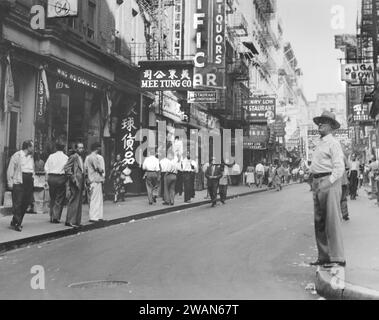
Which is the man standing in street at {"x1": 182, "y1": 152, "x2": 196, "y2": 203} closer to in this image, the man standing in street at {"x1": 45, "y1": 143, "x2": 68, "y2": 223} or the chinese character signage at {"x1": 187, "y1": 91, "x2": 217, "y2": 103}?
Answer: the chinese character signage at {"x1": 187, "y1": 91, "x2": 217, "y2": 103}

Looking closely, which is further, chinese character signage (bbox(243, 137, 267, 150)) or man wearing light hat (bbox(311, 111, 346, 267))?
chinese character signage (bbox(243, 137, 267, 150))

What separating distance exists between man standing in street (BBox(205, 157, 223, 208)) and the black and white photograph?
7 cm

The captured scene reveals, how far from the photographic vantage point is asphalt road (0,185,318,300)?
6254mm

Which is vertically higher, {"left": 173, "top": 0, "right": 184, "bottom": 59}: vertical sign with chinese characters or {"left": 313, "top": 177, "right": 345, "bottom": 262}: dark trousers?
{"left": 173, "top": 0, "right": 184, "bottom": 59}: vertical sign with chinese characters

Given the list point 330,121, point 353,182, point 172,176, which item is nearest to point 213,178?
point 172,176

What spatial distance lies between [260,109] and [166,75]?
948 inches

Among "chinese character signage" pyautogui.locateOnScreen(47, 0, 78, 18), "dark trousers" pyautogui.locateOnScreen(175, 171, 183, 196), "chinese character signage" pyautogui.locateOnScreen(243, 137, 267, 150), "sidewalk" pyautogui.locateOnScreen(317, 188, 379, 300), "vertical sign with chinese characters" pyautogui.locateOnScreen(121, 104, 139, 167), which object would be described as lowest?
"sidewalk" pyautogui.locateOnScreen(317, 188, 379, 300)

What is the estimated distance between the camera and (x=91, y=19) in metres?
19.3

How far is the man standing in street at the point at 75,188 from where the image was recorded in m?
12.0

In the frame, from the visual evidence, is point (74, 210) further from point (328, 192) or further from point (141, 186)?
point (141, 186)

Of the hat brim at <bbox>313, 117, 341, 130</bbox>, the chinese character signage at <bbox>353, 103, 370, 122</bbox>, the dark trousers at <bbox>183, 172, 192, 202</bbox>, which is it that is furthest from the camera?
the chinese character signage at <bbox>353, 103, 370, 122</bbox>

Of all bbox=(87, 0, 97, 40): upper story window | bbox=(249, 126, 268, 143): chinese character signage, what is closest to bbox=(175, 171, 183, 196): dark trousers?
bbox=(87, 0, 97, 40): upper story window

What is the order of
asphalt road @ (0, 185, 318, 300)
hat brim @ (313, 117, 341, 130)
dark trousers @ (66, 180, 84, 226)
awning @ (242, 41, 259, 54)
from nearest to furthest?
asphalt road @ (0, 185, 318, 300) < hat brim @ (313, 117, 341, 130) < dark trousers @ (66, 180, 84, 226) < awning @ (242, 41, 259, 54)
